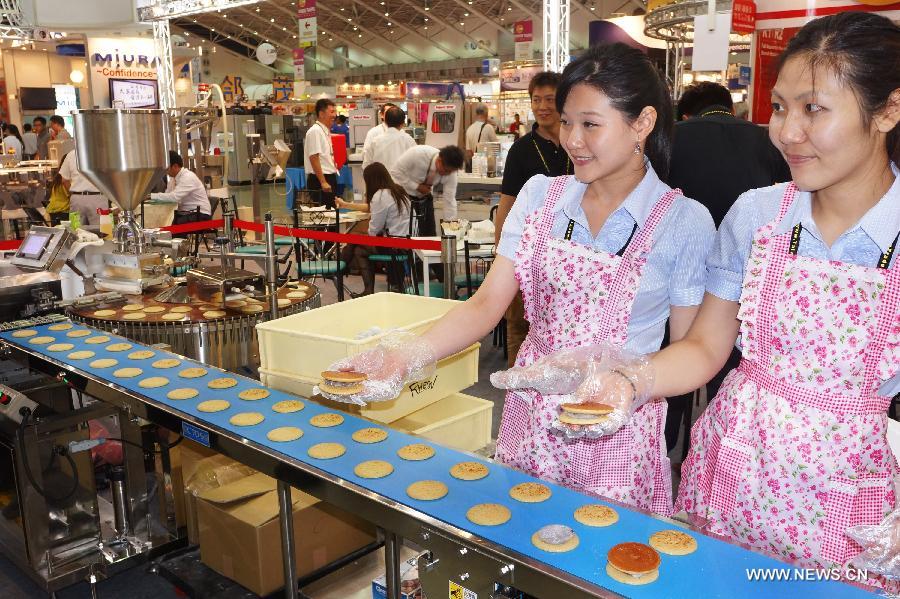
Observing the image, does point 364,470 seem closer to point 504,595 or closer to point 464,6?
point 504,595

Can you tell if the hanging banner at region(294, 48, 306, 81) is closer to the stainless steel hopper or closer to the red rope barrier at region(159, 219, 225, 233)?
the red rope barrier at region(159, 219, 225, 233)

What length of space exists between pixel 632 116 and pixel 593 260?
30 centimetres

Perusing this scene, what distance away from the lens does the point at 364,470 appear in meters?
1.63

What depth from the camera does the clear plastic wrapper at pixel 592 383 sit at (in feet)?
4.36

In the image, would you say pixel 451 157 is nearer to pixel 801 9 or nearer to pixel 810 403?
pixel 801 9

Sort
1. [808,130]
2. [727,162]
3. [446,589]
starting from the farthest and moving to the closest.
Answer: [727,162]
[446,589]
[808,130]

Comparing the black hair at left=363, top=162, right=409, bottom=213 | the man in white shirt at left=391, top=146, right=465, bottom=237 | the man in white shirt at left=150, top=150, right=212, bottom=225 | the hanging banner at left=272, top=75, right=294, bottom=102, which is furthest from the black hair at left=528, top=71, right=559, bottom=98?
the hanging banner at left=272, top=75, right=294, bottom=102

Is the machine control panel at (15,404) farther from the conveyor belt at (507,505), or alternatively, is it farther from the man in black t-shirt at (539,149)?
the man in black t-shirt at (539,149)

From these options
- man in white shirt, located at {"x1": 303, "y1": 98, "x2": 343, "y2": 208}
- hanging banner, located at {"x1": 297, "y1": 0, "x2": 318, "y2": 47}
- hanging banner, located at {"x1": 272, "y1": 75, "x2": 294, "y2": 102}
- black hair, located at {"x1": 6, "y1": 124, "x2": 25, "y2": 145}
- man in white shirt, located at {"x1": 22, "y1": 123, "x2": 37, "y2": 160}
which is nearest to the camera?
man in white shirt, located at {"x1": 303, "y1": 98, "x2": 343, "y2": 208}

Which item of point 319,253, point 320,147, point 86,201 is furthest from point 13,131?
point 319,253

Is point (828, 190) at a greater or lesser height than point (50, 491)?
greater

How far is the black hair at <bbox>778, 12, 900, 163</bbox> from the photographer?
1211 millimetres

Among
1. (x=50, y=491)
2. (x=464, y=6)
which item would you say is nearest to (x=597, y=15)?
(x=464, y=6)

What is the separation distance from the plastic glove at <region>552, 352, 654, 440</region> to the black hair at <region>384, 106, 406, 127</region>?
7343 millimetres
